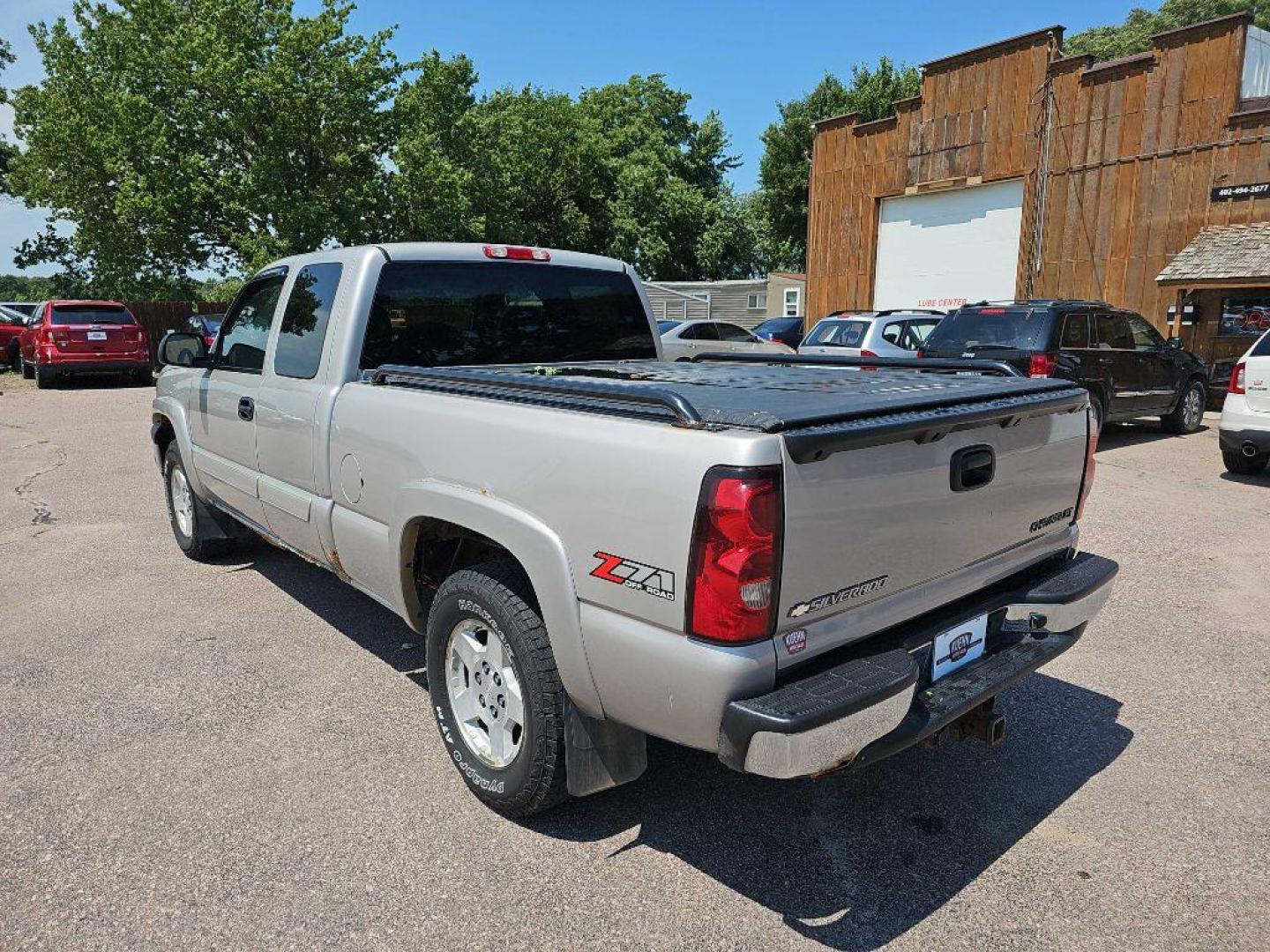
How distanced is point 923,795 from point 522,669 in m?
1.58

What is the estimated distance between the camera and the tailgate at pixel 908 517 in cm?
229

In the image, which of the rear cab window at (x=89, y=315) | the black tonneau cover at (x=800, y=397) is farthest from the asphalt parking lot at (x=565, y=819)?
the rear cab window at (x=89, y=315)

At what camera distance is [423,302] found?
4051 mm

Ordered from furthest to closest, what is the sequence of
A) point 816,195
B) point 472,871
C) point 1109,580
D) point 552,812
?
point 816,195
point 1109,580
point 552,812
point 472,871

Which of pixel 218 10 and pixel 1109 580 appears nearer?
pixel 1109 580

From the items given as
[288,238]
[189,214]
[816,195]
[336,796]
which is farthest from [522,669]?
[189,214]

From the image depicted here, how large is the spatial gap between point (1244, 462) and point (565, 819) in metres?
9.10

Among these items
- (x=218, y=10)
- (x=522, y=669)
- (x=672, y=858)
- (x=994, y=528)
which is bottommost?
(x=672, y=858)

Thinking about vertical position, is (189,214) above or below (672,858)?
above

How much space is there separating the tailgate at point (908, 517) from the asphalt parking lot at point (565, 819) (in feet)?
2.82

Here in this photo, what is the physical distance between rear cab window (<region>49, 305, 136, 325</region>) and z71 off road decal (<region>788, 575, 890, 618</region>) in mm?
20148

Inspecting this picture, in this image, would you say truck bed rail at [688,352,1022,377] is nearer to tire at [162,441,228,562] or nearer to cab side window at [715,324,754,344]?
tire at [162,441,228,562]

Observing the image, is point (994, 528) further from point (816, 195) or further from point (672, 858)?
point (816, 195)

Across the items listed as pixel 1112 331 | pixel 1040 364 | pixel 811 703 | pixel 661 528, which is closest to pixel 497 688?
pixel 661 528
